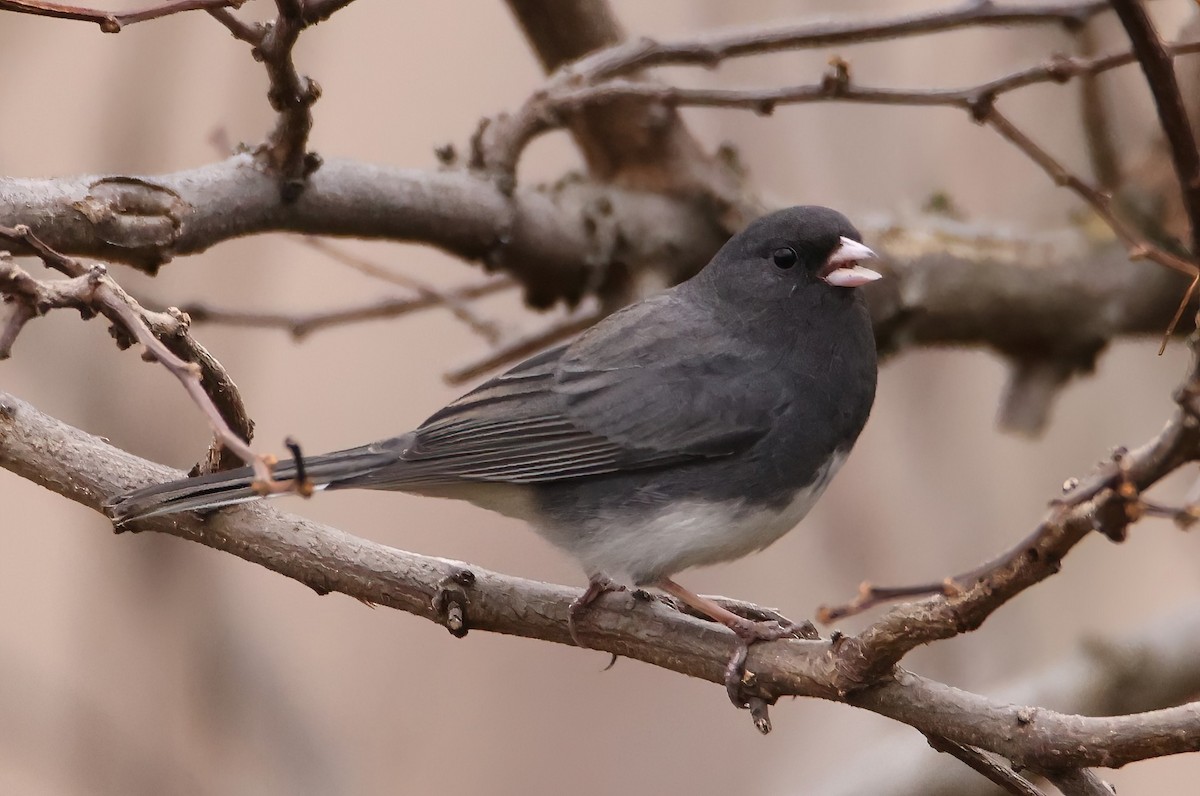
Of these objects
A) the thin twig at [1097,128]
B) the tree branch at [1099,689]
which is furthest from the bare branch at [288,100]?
the thin twig at [1097,128]

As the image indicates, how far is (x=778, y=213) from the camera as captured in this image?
2.50 meters

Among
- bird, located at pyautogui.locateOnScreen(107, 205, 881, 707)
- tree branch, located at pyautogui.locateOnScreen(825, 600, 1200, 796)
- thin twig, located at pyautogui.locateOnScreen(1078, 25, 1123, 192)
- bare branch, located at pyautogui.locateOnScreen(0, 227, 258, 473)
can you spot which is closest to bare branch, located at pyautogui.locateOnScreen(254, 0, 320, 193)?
bare branch, located at pyautogui.locateOnScreen(0, 227, 258, 473)

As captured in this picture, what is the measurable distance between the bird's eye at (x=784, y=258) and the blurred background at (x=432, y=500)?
1.01 m

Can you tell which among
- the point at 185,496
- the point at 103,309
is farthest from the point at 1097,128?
the point at 103,309

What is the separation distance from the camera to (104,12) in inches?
56.7

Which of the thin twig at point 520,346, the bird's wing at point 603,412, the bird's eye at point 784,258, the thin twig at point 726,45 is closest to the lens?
the bird's wing at point 603,412

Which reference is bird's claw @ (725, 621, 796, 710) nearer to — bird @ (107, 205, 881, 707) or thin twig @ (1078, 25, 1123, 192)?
bird @ (107, 205, 881, 707)

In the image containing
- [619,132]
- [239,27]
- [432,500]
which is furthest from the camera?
[432,500]

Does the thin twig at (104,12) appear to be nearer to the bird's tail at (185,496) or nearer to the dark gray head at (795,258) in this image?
the bird's tail at (185,496)

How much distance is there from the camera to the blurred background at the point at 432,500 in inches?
115

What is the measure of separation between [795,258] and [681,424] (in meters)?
0.43

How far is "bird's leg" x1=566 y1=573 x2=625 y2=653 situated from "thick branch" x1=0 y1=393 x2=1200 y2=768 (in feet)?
0.05

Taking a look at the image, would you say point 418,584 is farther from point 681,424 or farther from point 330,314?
point 330,314

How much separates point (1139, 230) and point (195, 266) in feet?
9.37
